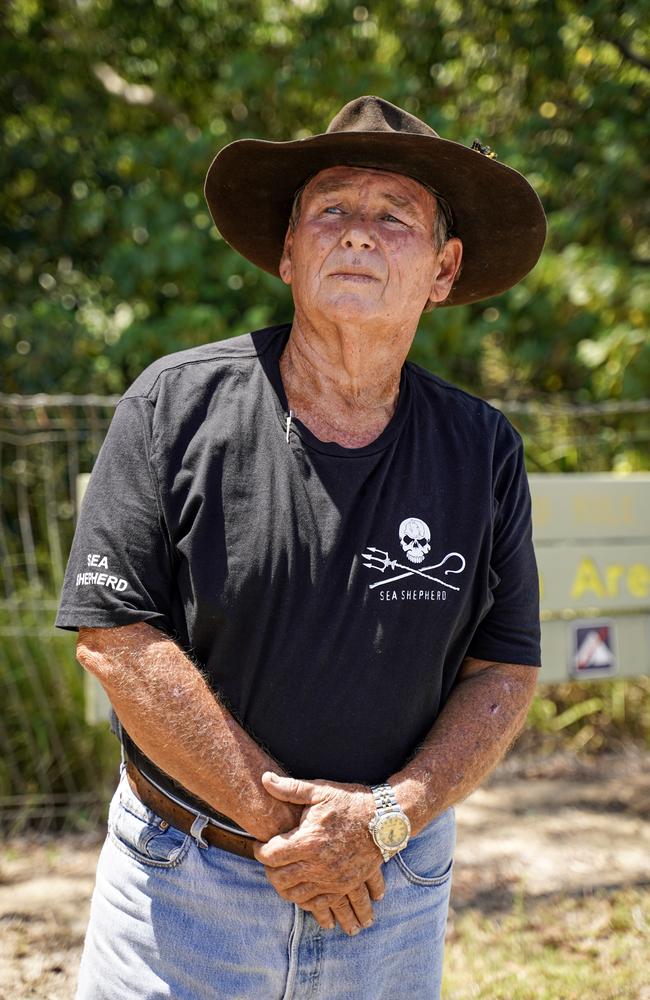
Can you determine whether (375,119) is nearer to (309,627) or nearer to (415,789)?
(309,627)

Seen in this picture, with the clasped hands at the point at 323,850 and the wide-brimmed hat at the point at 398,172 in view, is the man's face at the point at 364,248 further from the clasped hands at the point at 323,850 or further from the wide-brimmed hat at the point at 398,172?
the clasped hands at the point at 323,850

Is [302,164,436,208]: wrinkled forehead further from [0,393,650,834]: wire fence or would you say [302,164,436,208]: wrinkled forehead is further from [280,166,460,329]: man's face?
[0,393,650,834]: wire fence

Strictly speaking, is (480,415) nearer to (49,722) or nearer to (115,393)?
(49,722)

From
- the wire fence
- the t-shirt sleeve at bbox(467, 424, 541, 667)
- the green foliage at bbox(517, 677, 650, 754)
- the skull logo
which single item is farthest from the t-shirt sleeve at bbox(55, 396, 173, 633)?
the green foliage at bbox(517, 677, 650, 754)

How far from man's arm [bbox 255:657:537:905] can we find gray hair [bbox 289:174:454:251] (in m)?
0.86

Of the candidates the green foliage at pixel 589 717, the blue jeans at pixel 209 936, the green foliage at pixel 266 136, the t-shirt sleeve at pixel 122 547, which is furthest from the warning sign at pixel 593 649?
the t-shirt sleeve at pixel 122 547

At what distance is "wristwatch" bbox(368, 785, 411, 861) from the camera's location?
5.11 ft

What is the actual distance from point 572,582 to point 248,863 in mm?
3174

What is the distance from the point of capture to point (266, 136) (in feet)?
22.9

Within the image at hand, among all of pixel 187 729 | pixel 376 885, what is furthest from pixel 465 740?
pixel 187 729

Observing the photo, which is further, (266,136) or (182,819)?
(266,136)

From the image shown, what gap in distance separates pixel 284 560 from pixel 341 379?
410mm

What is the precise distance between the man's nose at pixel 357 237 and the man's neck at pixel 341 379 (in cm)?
16

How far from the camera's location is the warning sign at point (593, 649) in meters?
4.63
